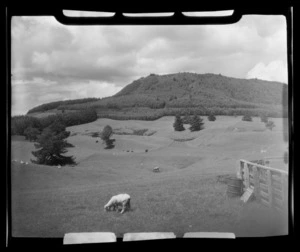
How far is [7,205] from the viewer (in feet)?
5.20

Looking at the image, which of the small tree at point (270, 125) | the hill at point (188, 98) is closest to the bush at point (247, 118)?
the hill at point (188, 98)

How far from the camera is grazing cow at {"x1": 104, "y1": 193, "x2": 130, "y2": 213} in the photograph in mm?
3910

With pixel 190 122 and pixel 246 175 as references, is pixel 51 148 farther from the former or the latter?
pixel 246 175

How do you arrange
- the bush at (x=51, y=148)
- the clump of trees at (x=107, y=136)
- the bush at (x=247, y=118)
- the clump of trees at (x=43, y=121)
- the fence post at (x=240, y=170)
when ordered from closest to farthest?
the clump of trees at (x=43, y=121), the bush at (x=51, y=148), the clump of trees at (x=107, y=136), the bush at (x=247, y=118), the fence post at (x=240, y=170)

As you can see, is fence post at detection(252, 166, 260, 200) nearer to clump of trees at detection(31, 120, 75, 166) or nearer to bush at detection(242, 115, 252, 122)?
bush at detection(242, 115, 252, 122)

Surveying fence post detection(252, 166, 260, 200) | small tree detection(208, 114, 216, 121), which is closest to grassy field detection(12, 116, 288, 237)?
small tree detection(208, 114, 216, 121)

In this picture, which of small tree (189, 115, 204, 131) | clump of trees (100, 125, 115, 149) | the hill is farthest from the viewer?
small tree (189, 115, 204, 131)

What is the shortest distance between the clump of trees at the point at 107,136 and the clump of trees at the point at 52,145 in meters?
0.41

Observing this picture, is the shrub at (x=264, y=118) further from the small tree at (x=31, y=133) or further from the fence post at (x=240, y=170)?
the small tree at (x=31, y=133)

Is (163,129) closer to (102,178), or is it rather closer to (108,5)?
(102,178)

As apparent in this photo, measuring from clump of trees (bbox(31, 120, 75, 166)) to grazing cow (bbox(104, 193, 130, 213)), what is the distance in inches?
29.2

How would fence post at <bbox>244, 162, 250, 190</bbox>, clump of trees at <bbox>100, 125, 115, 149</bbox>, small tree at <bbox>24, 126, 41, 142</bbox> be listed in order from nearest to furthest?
1. small tree at <bbox>24, 126, 41, 142</bbox>
2. fence post at <bbox>244, 162, 250, 190</bbox>
3. clump of trees at <bbox>100, 125, 115, 149</bbox>

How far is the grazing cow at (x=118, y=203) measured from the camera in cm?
391

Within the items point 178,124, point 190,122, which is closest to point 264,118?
point 190,122
